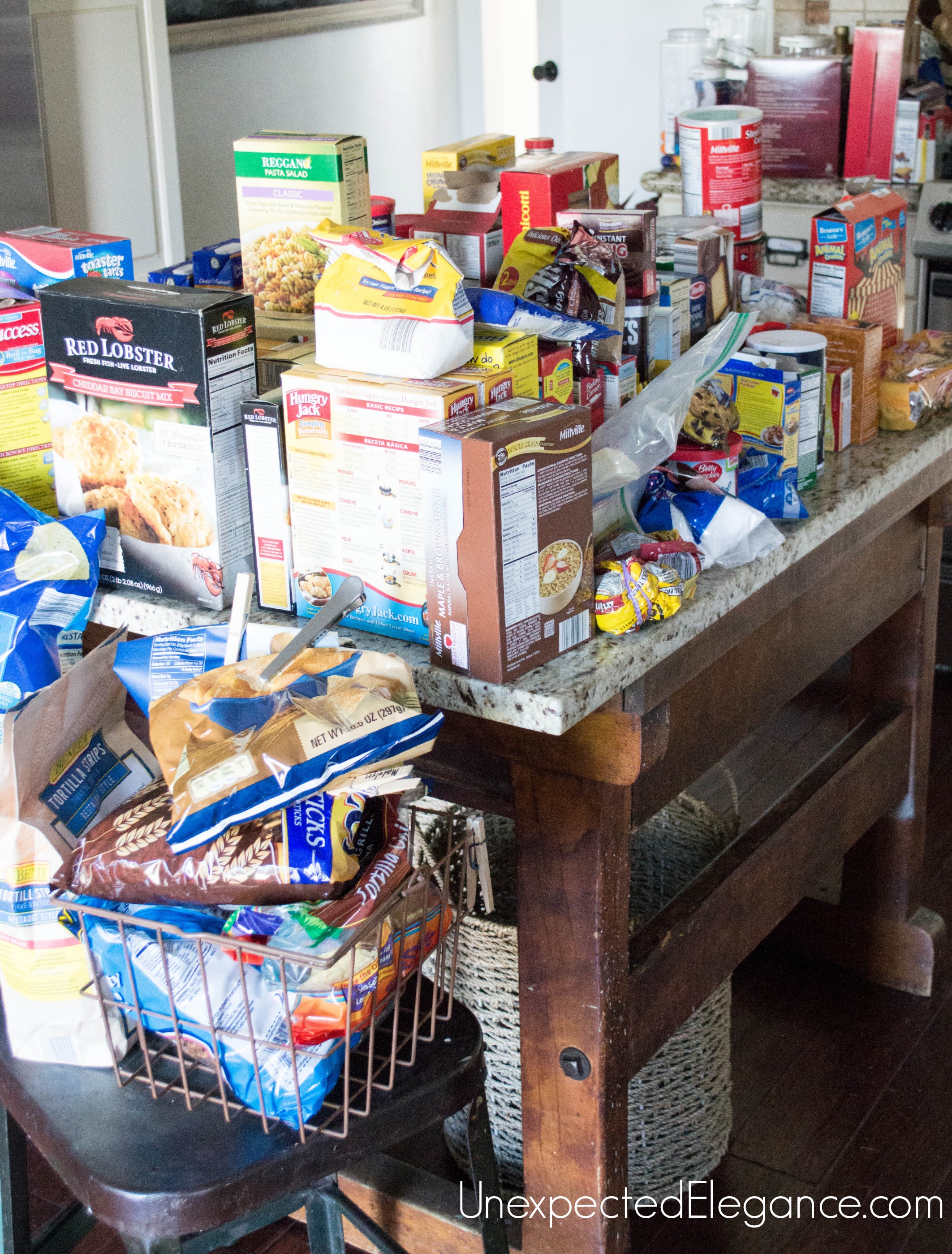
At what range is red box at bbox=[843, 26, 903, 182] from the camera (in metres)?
3.32

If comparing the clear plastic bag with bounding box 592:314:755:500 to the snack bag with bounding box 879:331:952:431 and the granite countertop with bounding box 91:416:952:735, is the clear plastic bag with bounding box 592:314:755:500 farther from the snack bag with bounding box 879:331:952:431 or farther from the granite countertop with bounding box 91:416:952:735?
the snack bag with bounding box 879:331:952:431

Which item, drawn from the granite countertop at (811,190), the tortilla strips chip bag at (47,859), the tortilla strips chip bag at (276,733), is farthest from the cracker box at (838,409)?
the granite countertop at (811,190)

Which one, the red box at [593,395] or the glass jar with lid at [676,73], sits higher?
the glass jar with lid at [676,73]

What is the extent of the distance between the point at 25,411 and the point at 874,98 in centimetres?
270

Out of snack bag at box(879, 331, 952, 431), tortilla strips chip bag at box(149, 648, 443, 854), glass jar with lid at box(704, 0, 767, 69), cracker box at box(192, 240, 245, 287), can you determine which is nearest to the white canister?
snack bag at box(879, 331, 952, 431)

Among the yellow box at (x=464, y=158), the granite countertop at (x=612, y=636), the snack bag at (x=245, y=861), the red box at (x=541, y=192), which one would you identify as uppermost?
the yellow box at (x=464, y=158)

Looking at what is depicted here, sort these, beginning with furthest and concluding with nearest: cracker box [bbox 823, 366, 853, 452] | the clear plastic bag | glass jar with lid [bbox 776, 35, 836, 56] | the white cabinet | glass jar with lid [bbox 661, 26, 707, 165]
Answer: glass jar with lid [bbox 661, 26, 707, 165], glass jar with lid [bbox 776, 35, 836, 56], the white cabinet, cracker box [bbox 823, 366, 853, 452], the clear plastic bag

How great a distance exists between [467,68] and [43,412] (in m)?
4.10

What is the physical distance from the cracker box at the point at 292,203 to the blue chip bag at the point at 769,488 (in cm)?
49

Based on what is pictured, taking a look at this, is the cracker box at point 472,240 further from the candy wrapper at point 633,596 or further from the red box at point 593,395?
the candy wrapper at point 633,596

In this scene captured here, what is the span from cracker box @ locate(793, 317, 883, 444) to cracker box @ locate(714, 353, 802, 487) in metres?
0.17

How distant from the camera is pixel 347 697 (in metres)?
0.95

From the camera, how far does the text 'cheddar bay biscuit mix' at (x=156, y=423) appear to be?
1.22 metres

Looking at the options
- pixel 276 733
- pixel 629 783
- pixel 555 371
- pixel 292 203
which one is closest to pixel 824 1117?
pixel 629 783
